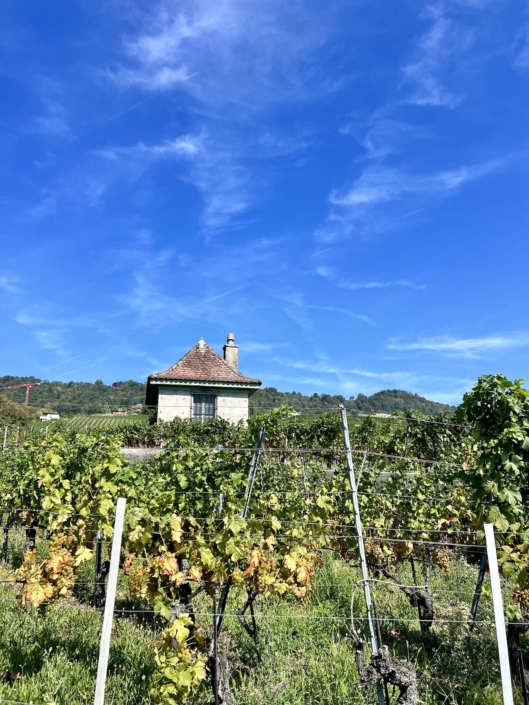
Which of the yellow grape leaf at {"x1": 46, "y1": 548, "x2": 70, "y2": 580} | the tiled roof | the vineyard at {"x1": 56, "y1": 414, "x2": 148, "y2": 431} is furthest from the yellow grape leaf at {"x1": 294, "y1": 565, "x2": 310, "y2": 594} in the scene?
the tiled roof

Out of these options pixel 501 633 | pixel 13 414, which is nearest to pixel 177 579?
pixel 501 633

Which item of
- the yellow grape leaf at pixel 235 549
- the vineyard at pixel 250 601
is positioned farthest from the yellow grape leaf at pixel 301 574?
the yellow grape leaf at pixel 235 549

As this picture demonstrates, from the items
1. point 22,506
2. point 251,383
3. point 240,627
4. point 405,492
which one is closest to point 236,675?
point 240,627

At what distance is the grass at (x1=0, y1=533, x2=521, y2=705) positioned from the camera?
11.4ft

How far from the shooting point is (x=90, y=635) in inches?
172

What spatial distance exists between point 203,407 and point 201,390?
2.24 feet

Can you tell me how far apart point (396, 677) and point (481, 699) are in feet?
3.91

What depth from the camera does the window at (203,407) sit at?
1912cm

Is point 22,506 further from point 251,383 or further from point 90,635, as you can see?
point 251,383

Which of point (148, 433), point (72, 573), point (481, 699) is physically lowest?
point (481, 699)

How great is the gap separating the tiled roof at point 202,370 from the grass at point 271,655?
528 inches

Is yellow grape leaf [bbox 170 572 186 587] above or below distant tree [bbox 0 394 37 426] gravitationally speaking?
below

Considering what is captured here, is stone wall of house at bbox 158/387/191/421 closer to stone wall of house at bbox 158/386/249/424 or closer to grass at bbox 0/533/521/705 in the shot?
stone wall of house at bbox 158/386/249/424

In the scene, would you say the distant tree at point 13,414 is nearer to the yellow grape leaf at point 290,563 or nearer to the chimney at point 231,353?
the chimney at point 231,353
